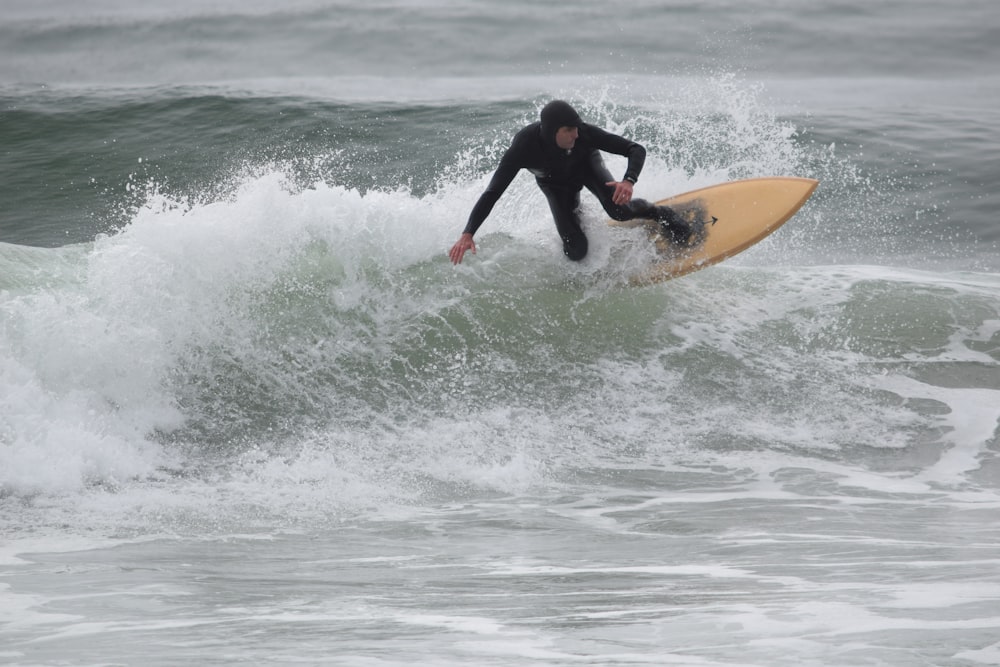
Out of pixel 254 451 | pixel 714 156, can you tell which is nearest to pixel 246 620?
pixel 254 451

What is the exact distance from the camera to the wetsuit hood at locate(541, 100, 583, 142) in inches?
246

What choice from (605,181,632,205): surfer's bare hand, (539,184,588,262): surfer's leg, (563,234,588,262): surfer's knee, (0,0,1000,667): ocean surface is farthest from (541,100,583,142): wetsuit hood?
(0,0,1000,667): ocean surface

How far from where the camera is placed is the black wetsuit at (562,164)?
6.46 meters

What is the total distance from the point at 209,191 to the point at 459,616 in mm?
9760

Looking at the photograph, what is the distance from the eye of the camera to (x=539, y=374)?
6.95 meters

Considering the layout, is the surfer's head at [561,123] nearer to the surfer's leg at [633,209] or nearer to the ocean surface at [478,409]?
the surfer's leg at [633,209]

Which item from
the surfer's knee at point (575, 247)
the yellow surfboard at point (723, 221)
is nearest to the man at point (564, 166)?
the surfer's knee at point (575, 247)

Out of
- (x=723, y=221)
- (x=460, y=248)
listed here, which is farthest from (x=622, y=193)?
(x=723, y=221)

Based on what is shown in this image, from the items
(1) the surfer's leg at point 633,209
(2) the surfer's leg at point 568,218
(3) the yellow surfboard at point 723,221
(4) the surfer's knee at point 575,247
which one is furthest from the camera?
(3) the yellow surfboard at point 723,221

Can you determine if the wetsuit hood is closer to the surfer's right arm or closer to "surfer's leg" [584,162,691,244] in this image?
the surfer's right arm

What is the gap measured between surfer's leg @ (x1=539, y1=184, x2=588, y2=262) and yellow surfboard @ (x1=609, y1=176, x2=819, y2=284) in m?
0.34

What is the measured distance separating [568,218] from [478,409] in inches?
61.4

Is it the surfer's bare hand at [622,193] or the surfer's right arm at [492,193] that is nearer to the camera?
the surfer's bare hand at [622,193]

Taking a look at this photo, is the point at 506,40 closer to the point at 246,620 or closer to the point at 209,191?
the point at 209,191
